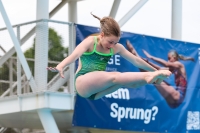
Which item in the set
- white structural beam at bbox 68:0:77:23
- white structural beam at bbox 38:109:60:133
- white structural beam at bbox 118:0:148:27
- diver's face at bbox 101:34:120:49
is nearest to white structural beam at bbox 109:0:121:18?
white structural beam at bbox 118:0:148:27

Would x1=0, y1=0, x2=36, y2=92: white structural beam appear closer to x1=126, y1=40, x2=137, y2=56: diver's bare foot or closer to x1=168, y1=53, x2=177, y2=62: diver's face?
x1=126, y1=40, x2=137, y2=56: diver's bare foot

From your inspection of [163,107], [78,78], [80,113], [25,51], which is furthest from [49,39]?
[78,78]

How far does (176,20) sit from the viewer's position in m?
21.8

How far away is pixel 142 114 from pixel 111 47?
8.55 meters

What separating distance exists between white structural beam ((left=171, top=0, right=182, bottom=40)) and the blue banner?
130 centimetres

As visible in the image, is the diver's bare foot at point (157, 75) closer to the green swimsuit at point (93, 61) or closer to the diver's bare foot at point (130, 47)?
the green swimsuit at point (93, 61)

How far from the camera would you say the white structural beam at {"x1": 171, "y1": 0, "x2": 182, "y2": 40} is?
21656mm

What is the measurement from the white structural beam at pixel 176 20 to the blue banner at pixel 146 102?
51.2 inches

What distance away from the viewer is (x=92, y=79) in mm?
10766

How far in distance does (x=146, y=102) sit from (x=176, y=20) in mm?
3437

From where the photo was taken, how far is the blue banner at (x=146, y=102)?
18.5 m

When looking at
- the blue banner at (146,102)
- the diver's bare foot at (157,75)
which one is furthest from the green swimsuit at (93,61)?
the blue banner at (146,102)

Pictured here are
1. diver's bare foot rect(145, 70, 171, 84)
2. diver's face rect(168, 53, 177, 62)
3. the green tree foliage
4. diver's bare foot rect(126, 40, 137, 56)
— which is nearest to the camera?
diver's bare foot rect(145, 70, 171, 84)

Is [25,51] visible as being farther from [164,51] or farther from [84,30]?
[164,51]
